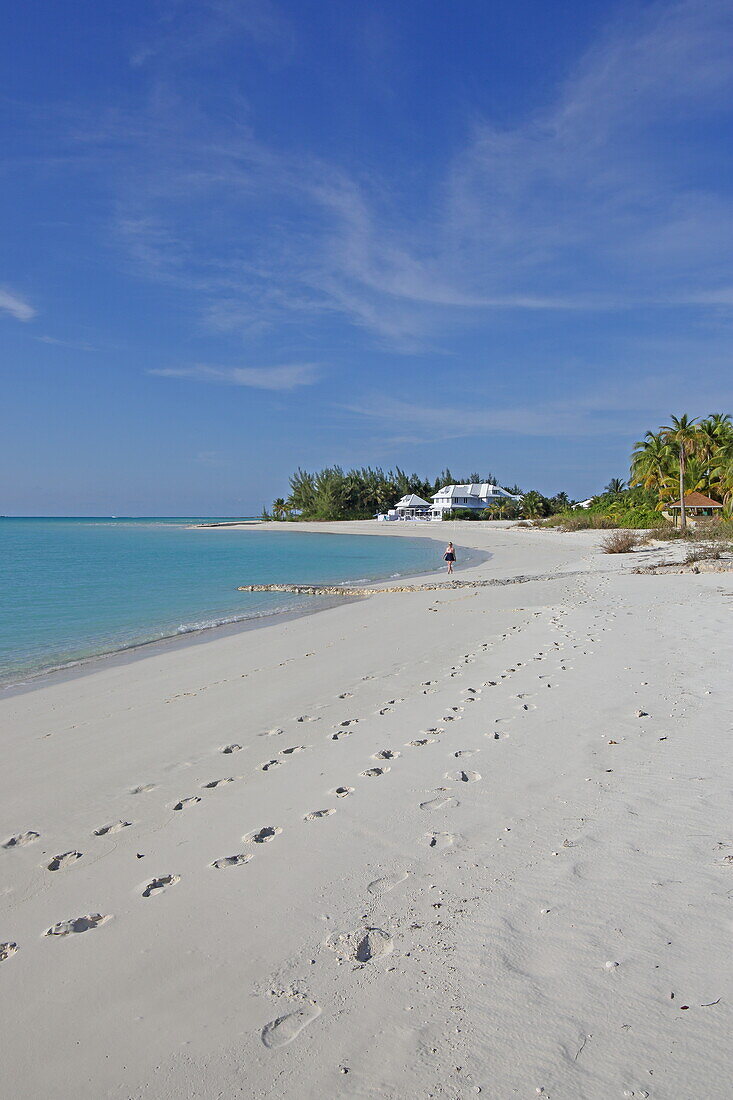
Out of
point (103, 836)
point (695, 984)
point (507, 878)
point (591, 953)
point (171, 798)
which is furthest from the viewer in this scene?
point (171, 798)

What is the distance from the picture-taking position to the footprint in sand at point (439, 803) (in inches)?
162

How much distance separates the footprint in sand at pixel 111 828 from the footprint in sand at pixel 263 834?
98 cm

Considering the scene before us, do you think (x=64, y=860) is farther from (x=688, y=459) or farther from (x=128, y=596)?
(x=688, y=459)

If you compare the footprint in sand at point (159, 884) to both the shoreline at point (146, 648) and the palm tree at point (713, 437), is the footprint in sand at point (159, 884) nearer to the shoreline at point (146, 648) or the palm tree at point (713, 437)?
the shoreline at point (146, 648)

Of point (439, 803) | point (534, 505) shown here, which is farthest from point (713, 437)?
point (439, 803)

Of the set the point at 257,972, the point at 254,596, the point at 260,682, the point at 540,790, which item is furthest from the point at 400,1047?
the point at 254,596

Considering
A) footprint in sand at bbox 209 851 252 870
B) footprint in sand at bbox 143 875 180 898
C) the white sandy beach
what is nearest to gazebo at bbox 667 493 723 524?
the white sandy beach

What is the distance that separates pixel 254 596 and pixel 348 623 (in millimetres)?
7541

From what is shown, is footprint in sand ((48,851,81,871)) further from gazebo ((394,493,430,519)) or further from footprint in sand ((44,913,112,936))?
gazebo ((394,493,430,519))

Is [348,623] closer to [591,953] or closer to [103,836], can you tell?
[103,836]

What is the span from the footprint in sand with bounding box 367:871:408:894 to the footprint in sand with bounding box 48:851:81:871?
6.34 ft

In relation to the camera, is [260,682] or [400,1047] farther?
[260,682]

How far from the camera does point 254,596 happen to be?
821 inches

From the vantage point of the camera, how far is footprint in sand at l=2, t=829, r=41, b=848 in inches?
164
